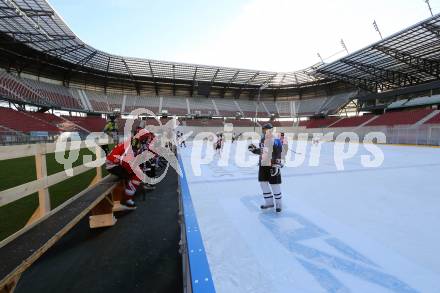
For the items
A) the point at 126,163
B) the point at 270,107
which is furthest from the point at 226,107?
the point at 126,163

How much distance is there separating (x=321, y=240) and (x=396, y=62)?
131 feet

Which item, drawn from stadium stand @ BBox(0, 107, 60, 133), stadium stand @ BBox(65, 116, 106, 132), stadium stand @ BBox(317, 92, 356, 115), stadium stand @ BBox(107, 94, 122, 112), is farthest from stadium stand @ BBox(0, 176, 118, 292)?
stadium stand @ BBox(317, 92, 356, 115)

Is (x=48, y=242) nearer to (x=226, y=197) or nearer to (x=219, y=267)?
(x=219, y=267)

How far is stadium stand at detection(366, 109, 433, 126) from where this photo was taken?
1232 inches

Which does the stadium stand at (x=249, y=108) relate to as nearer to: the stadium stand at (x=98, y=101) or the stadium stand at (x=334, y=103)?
the stadium stand at (x=334, y=103)

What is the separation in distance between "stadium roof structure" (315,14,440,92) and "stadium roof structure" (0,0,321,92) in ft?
26.7

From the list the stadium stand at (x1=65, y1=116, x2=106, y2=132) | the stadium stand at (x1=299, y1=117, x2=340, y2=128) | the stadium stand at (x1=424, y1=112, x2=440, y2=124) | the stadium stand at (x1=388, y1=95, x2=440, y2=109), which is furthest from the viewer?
the stadium stand at (x1=299, y1=117, x2=340, y2=128)

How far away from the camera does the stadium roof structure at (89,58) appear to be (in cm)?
2261

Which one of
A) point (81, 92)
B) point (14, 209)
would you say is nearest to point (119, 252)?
point (14, 209)

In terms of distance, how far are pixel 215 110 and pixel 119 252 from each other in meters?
54.6

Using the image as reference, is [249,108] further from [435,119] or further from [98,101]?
[435,119]

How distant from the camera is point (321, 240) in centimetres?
339

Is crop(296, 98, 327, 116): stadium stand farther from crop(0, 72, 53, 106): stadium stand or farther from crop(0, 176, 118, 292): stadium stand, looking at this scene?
crop(0, 176, 118, 292): stadium stand

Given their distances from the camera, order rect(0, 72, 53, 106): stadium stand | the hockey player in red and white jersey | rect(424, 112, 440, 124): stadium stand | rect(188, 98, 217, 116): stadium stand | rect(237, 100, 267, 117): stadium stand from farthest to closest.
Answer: rect(237, 100, 267, 117): stadium stand, rect(188, 98, 217, 116): stadium stand, rect(0, 72, 53, 106): stadium stand, rect(424, 112, 440, 124): stadium stand, the hockey player in red and white jersey
